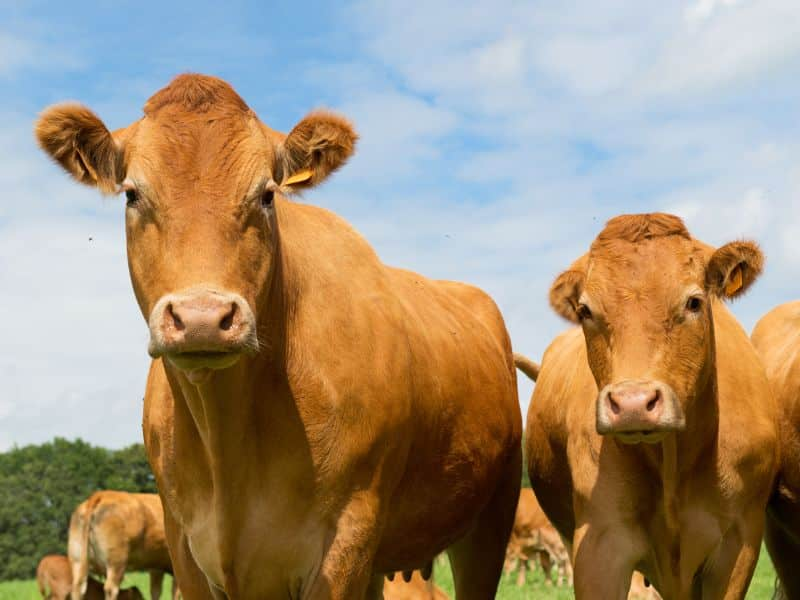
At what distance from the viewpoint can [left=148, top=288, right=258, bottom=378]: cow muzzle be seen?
13.1ft

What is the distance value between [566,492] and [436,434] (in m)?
1.63

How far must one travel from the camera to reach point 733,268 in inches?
233

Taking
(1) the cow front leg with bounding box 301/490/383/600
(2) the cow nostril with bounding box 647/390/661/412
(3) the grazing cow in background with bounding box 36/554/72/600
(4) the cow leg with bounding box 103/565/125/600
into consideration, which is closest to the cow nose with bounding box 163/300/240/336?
(1) the cow front leg with bounding box 301/490/383/600

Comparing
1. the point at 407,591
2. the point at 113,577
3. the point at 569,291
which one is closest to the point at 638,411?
the point at 569,291

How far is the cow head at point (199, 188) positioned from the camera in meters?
4.08

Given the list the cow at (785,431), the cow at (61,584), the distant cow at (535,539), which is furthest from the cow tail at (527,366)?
the distant cow at (535,539)

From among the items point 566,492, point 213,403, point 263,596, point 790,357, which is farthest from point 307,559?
point 790,357

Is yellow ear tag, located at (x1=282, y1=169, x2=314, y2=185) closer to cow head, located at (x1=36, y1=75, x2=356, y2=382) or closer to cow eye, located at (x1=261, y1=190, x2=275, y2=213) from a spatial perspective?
cow head, located at (x1=36, y1=75, x2=356, y2=382)

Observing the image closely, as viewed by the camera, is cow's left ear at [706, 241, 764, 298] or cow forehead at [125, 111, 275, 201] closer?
cow forehead at [125, 111, 275, 201]

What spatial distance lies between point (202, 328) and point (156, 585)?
23.8 metres

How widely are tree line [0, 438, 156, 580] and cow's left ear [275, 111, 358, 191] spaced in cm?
6951

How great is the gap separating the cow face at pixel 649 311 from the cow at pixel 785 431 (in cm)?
172

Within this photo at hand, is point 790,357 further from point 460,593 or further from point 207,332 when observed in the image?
point 207,332

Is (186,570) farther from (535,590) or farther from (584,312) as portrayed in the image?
(535,590)
